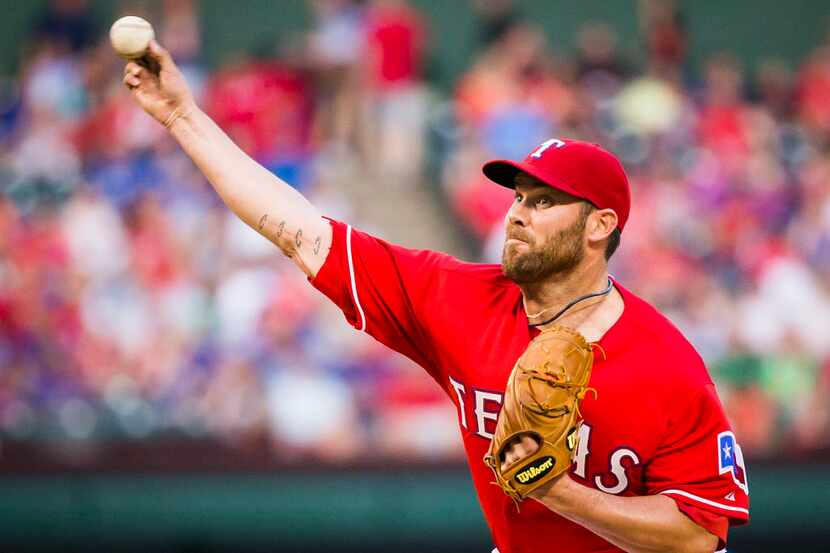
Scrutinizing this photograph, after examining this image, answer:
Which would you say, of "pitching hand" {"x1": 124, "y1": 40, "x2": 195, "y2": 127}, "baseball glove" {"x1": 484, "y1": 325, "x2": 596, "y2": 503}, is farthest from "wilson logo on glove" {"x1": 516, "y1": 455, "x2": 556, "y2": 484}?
"pitching hand" {"x1": 124, "y1": 40, "x2": 195, "y2": 127}

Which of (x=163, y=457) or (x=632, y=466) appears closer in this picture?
(x=632, y=466)

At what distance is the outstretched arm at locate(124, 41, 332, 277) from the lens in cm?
303

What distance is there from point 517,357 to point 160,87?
1155 mm

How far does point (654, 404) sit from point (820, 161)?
6336 mm

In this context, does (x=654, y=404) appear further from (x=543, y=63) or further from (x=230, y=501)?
(x=543, y=63)

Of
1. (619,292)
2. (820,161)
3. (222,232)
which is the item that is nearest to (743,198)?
(820,161)

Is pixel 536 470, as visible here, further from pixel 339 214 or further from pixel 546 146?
pixel 339 214

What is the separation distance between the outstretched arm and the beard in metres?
0.52

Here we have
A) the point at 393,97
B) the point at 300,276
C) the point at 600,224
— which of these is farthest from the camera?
the point at 393,97

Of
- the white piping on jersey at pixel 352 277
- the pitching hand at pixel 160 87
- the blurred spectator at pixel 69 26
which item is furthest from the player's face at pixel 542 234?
the blurred spectator at pixel 69 26

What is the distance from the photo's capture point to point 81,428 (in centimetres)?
761

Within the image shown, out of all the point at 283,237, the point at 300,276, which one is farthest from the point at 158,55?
the point at 300,276

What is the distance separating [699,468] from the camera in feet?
9.45

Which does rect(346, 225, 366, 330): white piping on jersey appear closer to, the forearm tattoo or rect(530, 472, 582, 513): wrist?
the forearm tattoo
